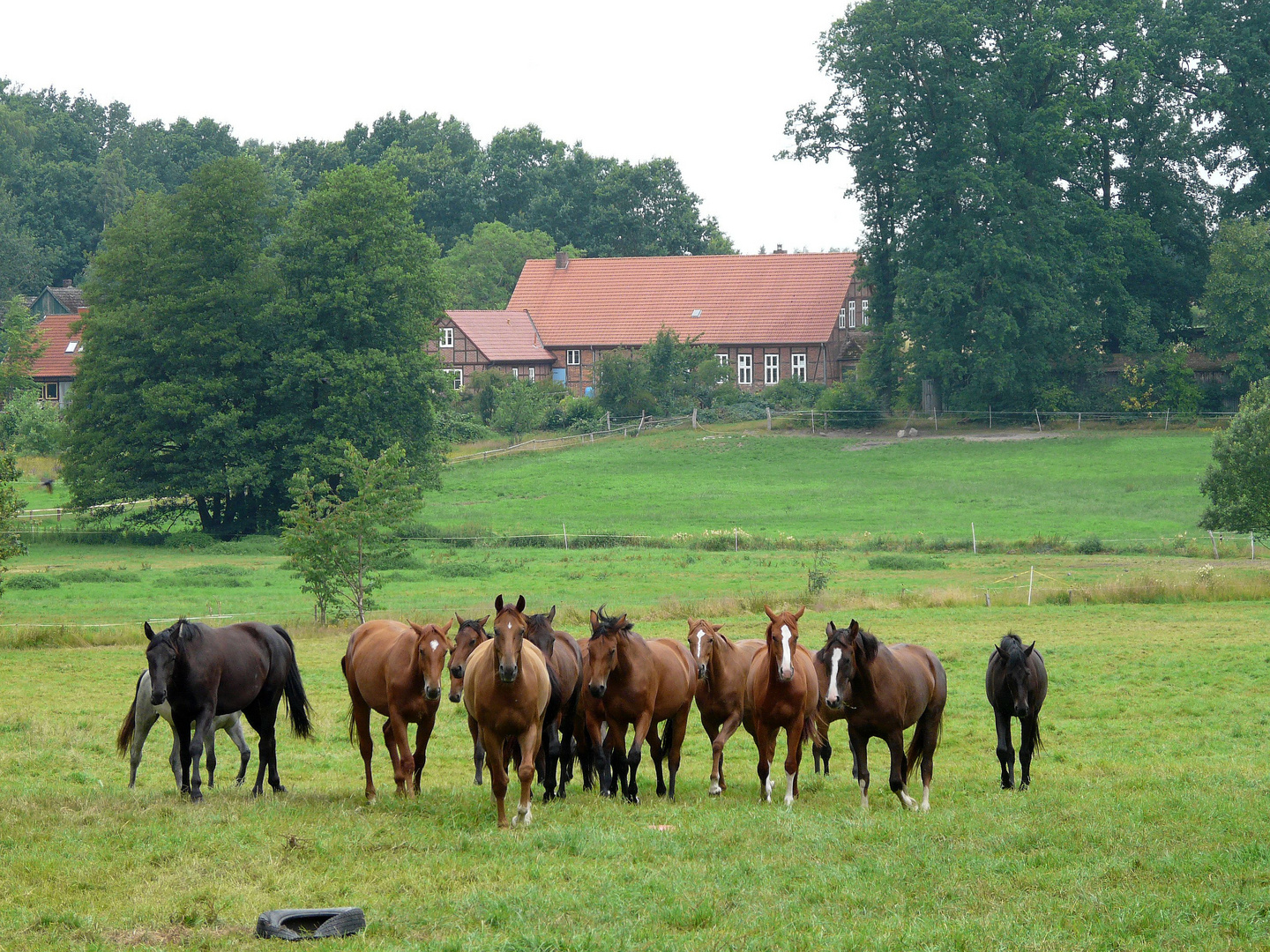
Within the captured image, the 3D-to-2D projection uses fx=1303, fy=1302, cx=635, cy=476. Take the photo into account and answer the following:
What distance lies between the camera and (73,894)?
30.0 ft

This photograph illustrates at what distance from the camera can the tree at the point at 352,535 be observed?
3025cm

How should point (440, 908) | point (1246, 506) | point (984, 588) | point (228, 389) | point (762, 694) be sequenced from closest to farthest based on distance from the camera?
point (440, 908), point (762, 694), point (984, 588), point (1246, 506), point (228, 389)

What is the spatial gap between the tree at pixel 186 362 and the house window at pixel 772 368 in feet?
124

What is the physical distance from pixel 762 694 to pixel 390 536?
1936cm

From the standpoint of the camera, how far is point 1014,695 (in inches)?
549

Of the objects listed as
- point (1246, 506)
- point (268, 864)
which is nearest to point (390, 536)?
point (268, 864)

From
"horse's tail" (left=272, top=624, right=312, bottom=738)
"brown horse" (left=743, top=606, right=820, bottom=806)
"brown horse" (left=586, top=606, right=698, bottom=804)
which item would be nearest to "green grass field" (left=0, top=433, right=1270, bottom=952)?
"brown horse" (left=743, top=606, right=820, bottom=806)

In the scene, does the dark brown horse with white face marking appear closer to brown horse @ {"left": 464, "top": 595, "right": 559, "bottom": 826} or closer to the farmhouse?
brown horse @ {"left": 464, "top": 595, "right": 559, "bottom": 826}

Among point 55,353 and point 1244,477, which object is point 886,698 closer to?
point 1244,477

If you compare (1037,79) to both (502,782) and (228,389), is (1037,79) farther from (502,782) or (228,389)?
(502,782)

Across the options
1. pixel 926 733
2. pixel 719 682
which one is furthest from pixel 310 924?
pixel 926 733

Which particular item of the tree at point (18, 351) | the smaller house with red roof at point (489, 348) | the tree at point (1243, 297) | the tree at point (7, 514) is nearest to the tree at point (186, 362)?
the tree at point (7, 514)

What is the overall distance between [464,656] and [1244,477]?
106ft

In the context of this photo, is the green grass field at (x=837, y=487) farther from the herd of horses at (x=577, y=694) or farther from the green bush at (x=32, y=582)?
the herd of horses at (x=577, y=694)
